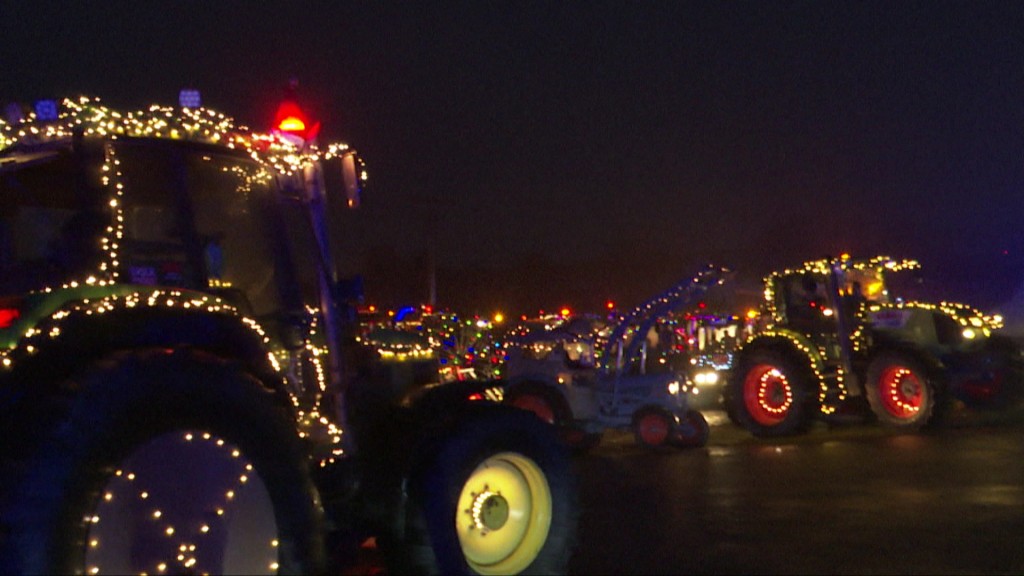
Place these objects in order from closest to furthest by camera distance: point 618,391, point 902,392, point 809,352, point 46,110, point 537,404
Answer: point 46,110 → point 537,404 → point 618,391 → point 902,392 → point 809,352

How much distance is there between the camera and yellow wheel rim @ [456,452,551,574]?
19.9 ft

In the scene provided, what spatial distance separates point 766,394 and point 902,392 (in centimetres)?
187

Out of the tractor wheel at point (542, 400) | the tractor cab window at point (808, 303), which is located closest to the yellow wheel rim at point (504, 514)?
the tractor wheel at point (542, 400)

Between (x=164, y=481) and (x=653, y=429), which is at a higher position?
(x=653, y=429)

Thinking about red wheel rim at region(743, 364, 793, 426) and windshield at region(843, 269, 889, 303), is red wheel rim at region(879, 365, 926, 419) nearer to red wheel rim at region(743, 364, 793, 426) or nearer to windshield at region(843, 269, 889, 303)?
red wheel rim at region(743, 364, 793, 426)

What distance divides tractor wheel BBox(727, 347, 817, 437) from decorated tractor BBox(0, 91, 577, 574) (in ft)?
31.4

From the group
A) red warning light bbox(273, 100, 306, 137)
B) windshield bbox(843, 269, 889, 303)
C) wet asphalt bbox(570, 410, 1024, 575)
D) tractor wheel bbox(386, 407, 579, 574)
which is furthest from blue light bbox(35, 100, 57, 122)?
windshield bbox(843, 269, 889, 303)

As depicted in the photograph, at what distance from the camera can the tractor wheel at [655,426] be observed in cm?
1362

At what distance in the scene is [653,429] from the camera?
13789 mm

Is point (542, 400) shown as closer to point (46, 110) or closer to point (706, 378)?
point (706, 378)

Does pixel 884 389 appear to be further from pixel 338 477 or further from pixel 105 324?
pixel 105 324

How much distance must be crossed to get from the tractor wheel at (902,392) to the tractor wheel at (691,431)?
10.1ft

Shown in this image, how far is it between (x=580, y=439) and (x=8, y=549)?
1029cm

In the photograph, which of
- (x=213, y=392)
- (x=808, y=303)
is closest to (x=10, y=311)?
(x=213, y=392)
